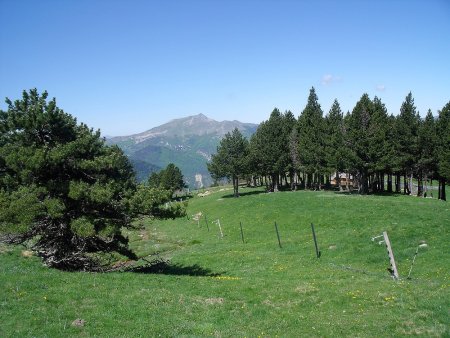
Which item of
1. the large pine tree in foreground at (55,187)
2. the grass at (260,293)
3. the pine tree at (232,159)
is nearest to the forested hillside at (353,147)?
the pine tree at (232,159)

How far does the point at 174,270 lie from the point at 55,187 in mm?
11895

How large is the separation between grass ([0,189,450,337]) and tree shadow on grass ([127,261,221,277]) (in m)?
0.10

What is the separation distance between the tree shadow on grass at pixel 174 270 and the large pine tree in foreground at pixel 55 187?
4.52 metres

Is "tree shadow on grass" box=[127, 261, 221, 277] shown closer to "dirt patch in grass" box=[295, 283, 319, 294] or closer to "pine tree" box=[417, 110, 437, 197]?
"dirt patch in grass" box=[295, 283, 319, 294]

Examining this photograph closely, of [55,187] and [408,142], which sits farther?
[408,142]

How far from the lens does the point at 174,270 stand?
2977 centimetres

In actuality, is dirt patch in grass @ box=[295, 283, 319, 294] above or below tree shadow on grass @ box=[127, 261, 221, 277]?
above

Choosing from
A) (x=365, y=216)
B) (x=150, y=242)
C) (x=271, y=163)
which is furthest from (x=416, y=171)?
(x=150, y=242)

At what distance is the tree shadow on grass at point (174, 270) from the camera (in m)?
28.3

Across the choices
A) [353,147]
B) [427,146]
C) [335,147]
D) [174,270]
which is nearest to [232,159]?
[335,147]

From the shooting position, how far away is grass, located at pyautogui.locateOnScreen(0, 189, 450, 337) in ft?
46.0

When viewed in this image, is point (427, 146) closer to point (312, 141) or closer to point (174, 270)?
point (312, 141)

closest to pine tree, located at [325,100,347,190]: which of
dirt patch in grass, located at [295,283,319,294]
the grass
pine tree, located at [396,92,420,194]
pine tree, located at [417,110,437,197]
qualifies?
pine tree, located at [396,92,420,194]

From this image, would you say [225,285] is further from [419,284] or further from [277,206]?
[277,206]
